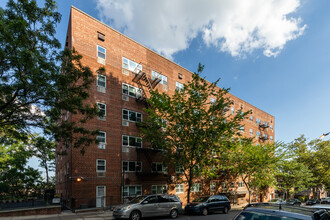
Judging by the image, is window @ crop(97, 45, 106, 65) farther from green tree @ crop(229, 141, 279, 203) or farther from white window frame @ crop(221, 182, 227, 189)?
white window frame @ crop(221, 182, 227, 189)

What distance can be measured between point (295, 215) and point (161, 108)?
16.2 m

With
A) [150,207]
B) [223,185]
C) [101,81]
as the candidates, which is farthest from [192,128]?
[223,185]

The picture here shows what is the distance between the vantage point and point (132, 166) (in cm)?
2227

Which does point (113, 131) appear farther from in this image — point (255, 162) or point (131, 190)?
point (255, 162)

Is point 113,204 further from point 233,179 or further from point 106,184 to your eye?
point 233,179

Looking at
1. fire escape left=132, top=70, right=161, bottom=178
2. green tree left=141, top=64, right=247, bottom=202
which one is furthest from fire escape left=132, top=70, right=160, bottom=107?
green tree left=141, top=64, right=247, bottom=202

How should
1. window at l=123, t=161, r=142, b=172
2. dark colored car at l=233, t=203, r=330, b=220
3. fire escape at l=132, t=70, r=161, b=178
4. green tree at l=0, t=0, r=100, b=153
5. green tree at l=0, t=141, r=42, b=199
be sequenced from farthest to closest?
green tree at l=0, t=141, r=42, b=199 < fire escape at l=132, t=70, r=161, b=178 < window at l=123, t=161, r=142, b=172 < green tree at l=0, t=0, r=100, b=153 < dark colored car at l=233, t=203, r=330, b=220

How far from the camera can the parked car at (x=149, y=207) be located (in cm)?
1277

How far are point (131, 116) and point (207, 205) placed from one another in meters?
11.9

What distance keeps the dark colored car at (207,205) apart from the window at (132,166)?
701cm

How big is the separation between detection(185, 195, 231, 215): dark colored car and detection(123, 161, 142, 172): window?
7011 mm

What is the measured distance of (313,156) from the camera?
42188mm

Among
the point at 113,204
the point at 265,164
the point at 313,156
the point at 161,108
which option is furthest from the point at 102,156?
the point at 313,156

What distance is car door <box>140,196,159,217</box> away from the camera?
13.3 meters
